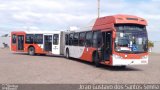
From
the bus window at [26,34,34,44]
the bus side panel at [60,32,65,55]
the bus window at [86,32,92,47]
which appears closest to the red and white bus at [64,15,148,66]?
the bus window at [86,32,92,47]

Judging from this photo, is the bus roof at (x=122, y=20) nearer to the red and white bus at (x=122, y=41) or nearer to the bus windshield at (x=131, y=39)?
the red and white bus at (x=122, y=41)

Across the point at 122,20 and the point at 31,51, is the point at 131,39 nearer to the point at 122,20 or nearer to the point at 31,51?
the point at 122,20

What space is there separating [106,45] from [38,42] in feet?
53.0

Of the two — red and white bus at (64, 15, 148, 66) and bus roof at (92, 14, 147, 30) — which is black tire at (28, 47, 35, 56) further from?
bus roof at (92, 14, 147, 30)

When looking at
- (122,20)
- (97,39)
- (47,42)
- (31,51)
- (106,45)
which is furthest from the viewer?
(31,51)

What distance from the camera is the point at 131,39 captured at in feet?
65.4

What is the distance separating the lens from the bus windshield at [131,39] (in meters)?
19.7

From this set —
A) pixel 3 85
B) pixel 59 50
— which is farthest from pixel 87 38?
pixel 3 85

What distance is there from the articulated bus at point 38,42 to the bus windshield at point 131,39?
1397 cm

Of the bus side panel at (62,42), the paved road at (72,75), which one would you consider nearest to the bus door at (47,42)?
the bus side panel at (62,42)

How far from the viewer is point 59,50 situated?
34.0 metres

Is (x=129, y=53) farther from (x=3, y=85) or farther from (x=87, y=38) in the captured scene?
(x=3, y=85)

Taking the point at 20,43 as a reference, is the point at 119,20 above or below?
above

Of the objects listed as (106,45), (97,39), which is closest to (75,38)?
(97,39)
